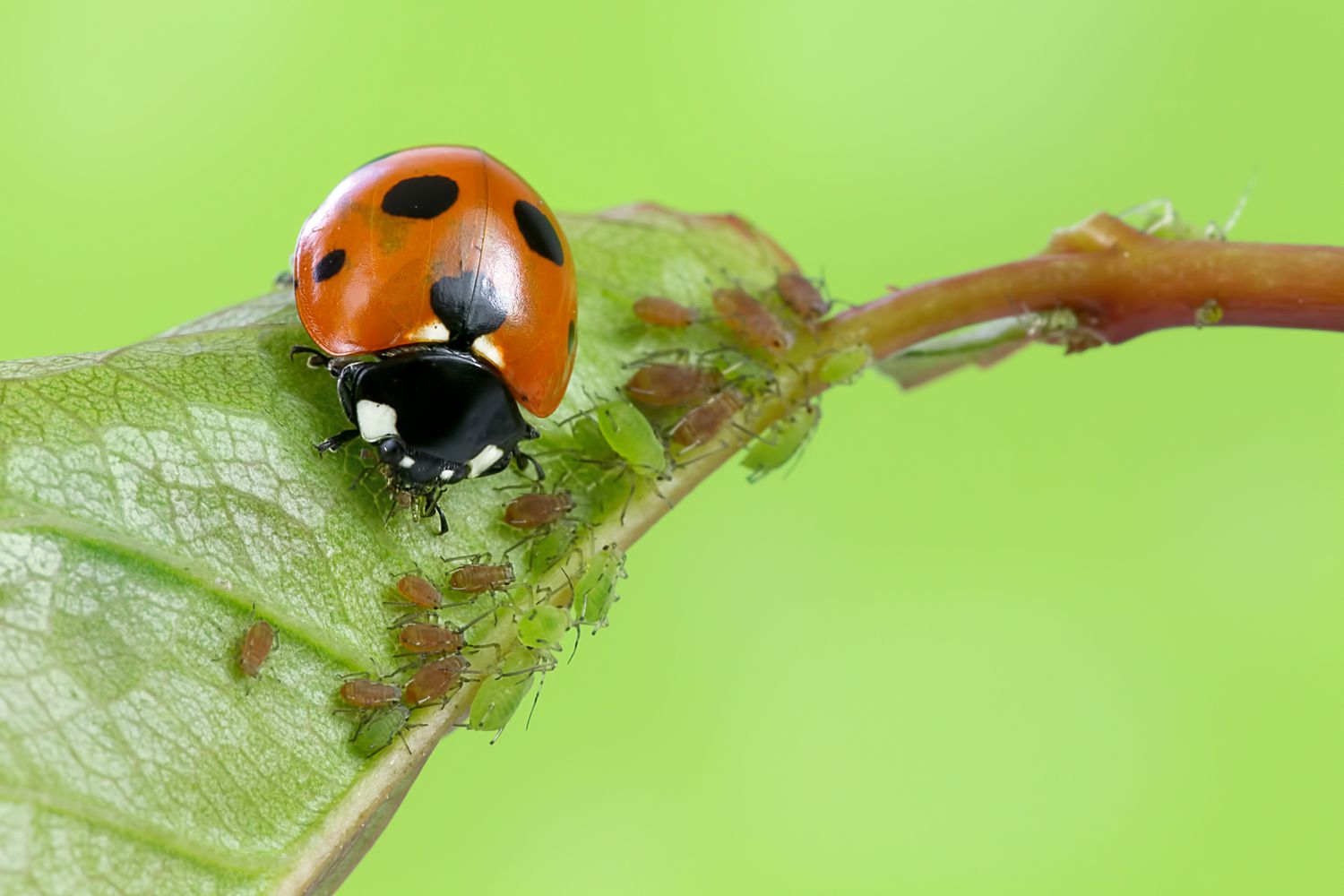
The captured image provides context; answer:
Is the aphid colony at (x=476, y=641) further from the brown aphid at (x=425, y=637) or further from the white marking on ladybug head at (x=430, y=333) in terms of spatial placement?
the white marking on ladybug head at (x=430, y=333)

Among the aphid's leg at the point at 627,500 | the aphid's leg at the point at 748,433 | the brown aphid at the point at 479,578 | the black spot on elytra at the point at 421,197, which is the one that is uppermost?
the aphid's leg at the point at 748,433

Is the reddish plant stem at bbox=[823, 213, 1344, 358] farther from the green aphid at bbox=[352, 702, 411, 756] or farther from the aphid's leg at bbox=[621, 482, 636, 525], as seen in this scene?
the green aphid at bbox=[352, 702, 411, 756]

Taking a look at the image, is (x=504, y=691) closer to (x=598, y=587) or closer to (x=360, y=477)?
(x=598, y=587)

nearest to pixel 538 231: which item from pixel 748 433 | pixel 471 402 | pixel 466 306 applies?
pixel 466 306

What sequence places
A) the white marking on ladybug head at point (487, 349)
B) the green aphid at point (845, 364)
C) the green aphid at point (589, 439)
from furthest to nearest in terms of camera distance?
the green aphid at point (845, 364) → the green aphid at point (589, 439) → the white marking on ladybug head at point (487, 349)

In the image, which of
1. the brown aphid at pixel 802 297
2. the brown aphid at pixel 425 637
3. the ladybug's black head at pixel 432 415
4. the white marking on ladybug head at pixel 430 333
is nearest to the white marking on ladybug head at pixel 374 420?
the ladybug's black head at pixel 432 415

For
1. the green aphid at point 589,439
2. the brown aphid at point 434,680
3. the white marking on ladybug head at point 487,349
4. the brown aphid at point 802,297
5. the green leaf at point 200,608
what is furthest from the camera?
the brown aphid at point 802,297
